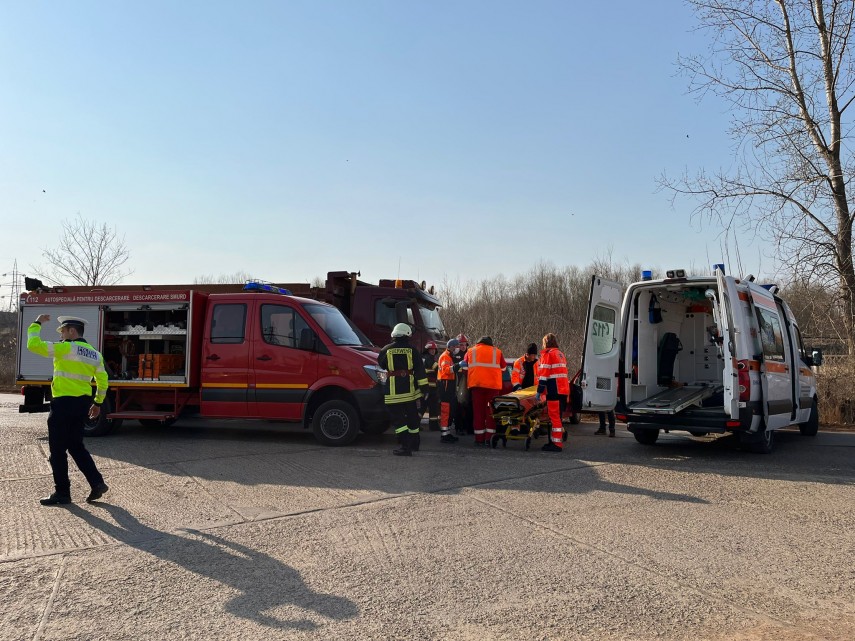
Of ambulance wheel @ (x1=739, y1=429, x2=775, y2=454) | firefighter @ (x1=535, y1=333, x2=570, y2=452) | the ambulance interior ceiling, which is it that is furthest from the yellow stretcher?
ambulance wheel @ (x1=739, y1=429, x2=775, y2=454)

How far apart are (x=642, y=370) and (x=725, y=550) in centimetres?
579

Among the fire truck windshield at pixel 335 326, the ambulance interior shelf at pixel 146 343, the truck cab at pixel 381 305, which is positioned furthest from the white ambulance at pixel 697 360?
the ambulance interior shelf at pixel 146 343

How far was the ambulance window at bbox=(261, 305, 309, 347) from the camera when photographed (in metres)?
10.2

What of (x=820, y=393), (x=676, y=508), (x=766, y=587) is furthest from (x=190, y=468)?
(x=820, y=393)

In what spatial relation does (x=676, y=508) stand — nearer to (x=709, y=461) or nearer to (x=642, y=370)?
(x=709, y=461)

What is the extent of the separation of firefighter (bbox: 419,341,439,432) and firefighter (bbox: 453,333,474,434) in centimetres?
42

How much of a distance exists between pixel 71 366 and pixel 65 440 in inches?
26.9

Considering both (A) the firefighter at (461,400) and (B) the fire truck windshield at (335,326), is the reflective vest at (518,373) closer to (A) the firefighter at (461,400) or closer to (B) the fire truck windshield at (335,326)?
(A) the firefighter at (461,400)

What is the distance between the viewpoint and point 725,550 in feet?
16.7

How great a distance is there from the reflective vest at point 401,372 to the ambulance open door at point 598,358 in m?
2.39

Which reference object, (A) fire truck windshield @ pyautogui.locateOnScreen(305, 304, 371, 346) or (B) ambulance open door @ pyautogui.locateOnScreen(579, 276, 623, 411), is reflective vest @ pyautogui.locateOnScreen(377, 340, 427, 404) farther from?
(B) ambulance open door @ pyautogui.locateOnScreen(579, 276, 623, 411)

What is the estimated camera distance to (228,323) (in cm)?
1063

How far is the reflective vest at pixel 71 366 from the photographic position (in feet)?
21.2

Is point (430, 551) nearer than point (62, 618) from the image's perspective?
No
